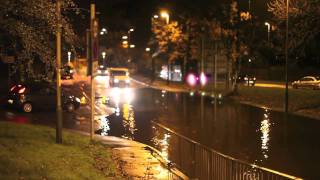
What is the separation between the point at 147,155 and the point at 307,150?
502cm

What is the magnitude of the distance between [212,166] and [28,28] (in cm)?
461

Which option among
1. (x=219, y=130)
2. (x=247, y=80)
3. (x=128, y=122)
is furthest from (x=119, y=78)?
(x=219, y=130)

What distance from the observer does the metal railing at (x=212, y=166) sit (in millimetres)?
9020

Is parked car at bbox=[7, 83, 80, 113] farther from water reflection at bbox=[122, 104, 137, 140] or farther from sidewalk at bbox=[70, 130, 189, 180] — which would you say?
sidewalk at bbox=[70, 130, 189, 180]

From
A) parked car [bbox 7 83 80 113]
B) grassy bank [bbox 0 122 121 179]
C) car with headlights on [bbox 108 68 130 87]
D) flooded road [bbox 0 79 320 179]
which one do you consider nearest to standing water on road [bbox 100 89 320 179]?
flooded road [bbox 0 79 320 179]

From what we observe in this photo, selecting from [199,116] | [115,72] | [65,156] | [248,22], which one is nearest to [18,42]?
[65,156]

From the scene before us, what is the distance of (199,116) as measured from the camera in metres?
26.5

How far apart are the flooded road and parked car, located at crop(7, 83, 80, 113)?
23.2 inches

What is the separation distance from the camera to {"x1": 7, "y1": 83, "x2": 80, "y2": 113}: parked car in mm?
26750

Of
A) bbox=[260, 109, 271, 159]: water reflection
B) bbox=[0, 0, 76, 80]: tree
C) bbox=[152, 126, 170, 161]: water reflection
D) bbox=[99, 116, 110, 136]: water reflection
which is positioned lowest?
bbox=[260, 109, 271, 159]: water reflection

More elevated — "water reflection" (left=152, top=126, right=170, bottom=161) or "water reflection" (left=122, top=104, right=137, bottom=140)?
"water reflection" (left=152, top=126, right=170, bottom=161)

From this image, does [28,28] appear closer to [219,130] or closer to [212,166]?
[212,166]

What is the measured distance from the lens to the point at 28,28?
10.9 m

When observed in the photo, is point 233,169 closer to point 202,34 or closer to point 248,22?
point 248,22
